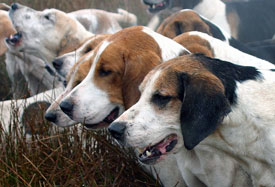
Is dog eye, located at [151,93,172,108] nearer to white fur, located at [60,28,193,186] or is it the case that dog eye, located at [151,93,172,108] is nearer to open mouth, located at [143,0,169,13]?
white fur, located at [60,28,193,186]

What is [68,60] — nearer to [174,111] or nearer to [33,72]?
[33,72]

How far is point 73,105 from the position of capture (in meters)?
3.40

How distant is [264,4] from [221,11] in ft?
3.27

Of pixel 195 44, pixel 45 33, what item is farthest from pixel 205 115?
pixel 45 33

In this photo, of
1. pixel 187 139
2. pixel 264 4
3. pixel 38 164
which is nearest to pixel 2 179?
pixel 38 164

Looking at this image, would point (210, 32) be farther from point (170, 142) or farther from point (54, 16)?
point (170, 142)

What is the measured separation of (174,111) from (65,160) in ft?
4.43

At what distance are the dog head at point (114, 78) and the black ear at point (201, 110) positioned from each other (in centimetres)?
70

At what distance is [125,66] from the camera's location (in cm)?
350

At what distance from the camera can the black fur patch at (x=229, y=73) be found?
2.88 metres

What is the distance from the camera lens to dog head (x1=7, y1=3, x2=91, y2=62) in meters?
5.68

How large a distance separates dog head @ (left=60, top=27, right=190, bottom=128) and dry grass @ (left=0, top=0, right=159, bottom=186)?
438 millimetres

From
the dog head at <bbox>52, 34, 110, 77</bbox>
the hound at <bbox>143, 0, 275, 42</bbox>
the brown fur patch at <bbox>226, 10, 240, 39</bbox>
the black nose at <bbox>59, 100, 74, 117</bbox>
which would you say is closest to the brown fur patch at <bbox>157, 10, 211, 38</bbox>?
the dog head at <bbox>52, 34, 110, 77</bbox>

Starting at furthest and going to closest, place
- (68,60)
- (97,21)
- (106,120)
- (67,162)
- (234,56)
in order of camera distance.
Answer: (97,21)
(68,60)
(234,56)
(67,162)
(106,120)
